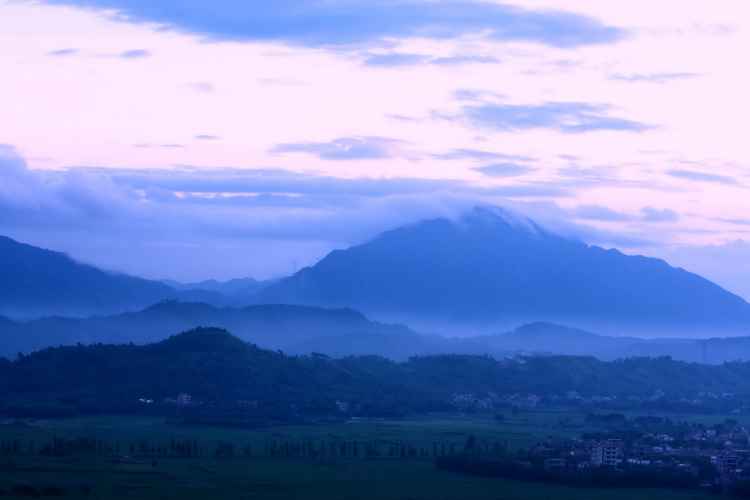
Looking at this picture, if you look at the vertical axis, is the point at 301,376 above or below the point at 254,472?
above

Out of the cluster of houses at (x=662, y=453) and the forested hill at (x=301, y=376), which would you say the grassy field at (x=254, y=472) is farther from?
the forested hill at (x=301, y=376)

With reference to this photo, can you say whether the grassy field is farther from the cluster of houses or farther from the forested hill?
the forested hill

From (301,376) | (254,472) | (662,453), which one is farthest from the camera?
(301,376)

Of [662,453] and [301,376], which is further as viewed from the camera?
[301,376]

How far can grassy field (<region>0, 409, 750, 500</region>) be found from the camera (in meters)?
57.0

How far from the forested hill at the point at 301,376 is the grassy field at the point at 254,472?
21.7 metres

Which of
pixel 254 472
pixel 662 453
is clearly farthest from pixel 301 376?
pixel 254 472

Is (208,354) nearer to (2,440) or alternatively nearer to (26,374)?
(26,374)

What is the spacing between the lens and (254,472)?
64688 millimetres

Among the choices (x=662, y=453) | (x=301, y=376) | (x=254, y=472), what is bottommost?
(x=254, y=472)

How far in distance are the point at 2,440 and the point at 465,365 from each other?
278ft

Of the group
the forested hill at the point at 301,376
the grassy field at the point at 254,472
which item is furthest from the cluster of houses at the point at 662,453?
the forested hill at the point at 301,376

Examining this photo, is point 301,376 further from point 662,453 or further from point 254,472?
point 254,472

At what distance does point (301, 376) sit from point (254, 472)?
59902 mm
